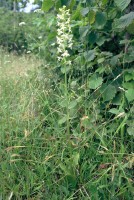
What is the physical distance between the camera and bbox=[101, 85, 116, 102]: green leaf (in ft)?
7.73

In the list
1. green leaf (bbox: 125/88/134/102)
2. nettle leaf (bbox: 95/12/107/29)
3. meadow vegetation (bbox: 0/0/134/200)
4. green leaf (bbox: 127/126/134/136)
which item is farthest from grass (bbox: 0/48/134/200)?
nettle leaf (bbox: 95/12/107/29)

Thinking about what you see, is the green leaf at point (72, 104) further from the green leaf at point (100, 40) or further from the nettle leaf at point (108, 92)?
the green leaf at point (100, 40)

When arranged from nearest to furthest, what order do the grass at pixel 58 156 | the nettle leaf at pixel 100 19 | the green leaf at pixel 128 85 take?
the grass at pixel 58 156
the green leaf at pixel 128 85
the nettle leaf at pixel 100 19

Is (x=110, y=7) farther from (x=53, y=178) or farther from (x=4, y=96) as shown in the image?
(x=53, y=178)

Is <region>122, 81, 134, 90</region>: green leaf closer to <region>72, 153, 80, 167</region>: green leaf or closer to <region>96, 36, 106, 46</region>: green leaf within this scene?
<region>96, 36, 106, 46</region>: green leaf

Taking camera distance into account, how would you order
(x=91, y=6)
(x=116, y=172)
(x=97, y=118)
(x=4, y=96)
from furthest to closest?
(x=4, y=96)
(x=91, y=6)
(x=97, y=118)
(x=116, y=172)

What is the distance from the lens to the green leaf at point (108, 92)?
92.8 inches

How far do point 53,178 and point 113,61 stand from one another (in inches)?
35.5

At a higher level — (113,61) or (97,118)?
(113,61)

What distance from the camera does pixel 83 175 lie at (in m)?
2.13

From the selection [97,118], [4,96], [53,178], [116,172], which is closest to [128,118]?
[97,118]

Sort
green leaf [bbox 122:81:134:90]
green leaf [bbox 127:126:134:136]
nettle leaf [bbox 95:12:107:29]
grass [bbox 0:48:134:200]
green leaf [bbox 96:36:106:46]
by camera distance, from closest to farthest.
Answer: grass [bbox 0:48:134:200], green leaf [bbox 127:126:134:136], green leaf [bbox 122:81:134:90], nettle leaf [bbox 95:12:107:29], green leaf [bbox 96:36:106:46]

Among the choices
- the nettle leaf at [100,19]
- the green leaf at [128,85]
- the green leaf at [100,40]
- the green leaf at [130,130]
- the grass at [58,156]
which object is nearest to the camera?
the grass at [58,156]

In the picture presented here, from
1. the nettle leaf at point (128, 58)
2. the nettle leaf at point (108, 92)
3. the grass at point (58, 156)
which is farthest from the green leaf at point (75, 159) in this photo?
the nettle leaf at point (128, 58)
